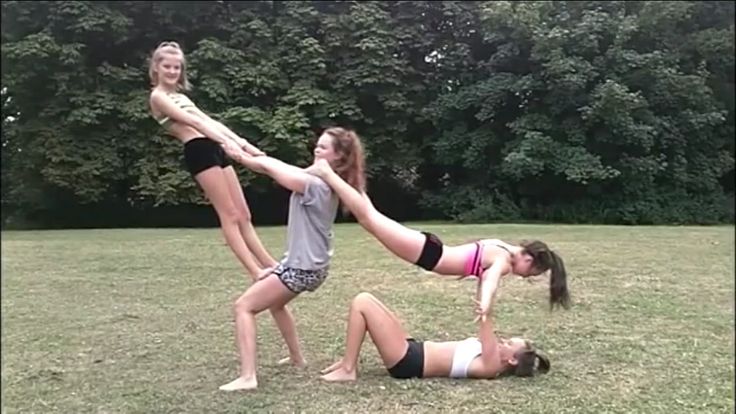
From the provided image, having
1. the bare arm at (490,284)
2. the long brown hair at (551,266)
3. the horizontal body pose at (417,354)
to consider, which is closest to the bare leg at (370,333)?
the horizontal body pose at (417,354)

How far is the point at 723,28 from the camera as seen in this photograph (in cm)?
1958

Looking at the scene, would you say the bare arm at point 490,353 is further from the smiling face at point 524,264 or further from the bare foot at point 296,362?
the bare foot at point 296,362

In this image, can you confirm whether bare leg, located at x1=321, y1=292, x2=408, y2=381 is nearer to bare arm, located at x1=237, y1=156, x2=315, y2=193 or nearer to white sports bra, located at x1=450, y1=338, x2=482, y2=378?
white sports bra, located at x1=450, y1=338, x2=482, y2=378

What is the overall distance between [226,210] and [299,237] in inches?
22.3

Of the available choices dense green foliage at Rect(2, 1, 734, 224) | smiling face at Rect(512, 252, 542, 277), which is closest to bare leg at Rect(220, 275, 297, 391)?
smiling face at Rect(512, 252, 542, 277)

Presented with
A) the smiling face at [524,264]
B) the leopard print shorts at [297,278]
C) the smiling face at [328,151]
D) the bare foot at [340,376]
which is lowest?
the bare foot at [340,376]

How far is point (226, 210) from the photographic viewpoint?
3.99 metres

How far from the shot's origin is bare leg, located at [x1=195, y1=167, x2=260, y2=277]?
12.9 ft

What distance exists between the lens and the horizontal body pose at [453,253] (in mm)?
3615

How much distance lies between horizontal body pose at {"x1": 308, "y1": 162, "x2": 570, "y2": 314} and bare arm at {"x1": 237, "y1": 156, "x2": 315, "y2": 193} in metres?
0.07

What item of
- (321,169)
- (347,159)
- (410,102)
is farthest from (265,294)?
(410,102)

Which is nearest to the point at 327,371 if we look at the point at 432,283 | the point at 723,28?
the point at 432,283

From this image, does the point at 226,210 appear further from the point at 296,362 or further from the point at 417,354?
the point at 417,354

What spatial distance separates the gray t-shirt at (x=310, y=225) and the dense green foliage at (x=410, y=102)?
14.1m
